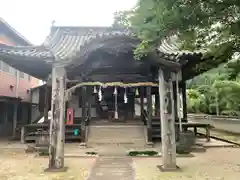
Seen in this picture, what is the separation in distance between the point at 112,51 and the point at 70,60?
170 centimetres

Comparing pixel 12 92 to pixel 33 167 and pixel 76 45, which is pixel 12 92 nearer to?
pixel 76 45

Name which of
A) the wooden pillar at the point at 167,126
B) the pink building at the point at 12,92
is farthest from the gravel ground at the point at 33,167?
the pink building at the point at 12,92

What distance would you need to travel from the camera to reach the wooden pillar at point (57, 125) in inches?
296

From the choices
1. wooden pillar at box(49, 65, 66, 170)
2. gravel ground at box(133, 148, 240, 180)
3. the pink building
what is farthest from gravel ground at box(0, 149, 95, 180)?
the pink building

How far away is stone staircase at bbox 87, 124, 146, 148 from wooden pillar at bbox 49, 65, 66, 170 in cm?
436

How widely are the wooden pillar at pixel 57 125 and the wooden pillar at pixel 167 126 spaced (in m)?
2.81

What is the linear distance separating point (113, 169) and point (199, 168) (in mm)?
2394

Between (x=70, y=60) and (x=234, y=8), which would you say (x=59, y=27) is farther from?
(x=234, y=8)

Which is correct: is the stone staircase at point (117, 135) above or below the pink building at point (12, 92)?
below

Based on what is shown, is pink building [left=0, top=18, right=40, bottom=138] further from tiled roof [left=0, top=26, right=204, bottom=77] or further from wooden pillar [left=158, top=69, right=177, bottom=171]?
wooden pillar [left=158, top=69, right=177, bottom=171]

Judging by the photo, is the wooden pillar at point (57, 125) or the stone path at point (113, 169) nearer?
the stone path at point (113, 169)

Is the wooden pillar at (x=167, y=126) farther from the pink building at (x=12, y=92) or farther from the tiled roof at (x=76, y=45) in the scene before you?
the pink building at (x=12, y=92)

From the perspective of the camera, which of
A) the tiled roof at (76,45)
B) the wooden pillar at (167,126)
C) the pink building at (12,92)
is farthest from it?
the pink building at (12,92)

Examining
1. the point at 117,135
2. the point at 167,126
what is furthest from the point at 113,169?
the point at 117,135
